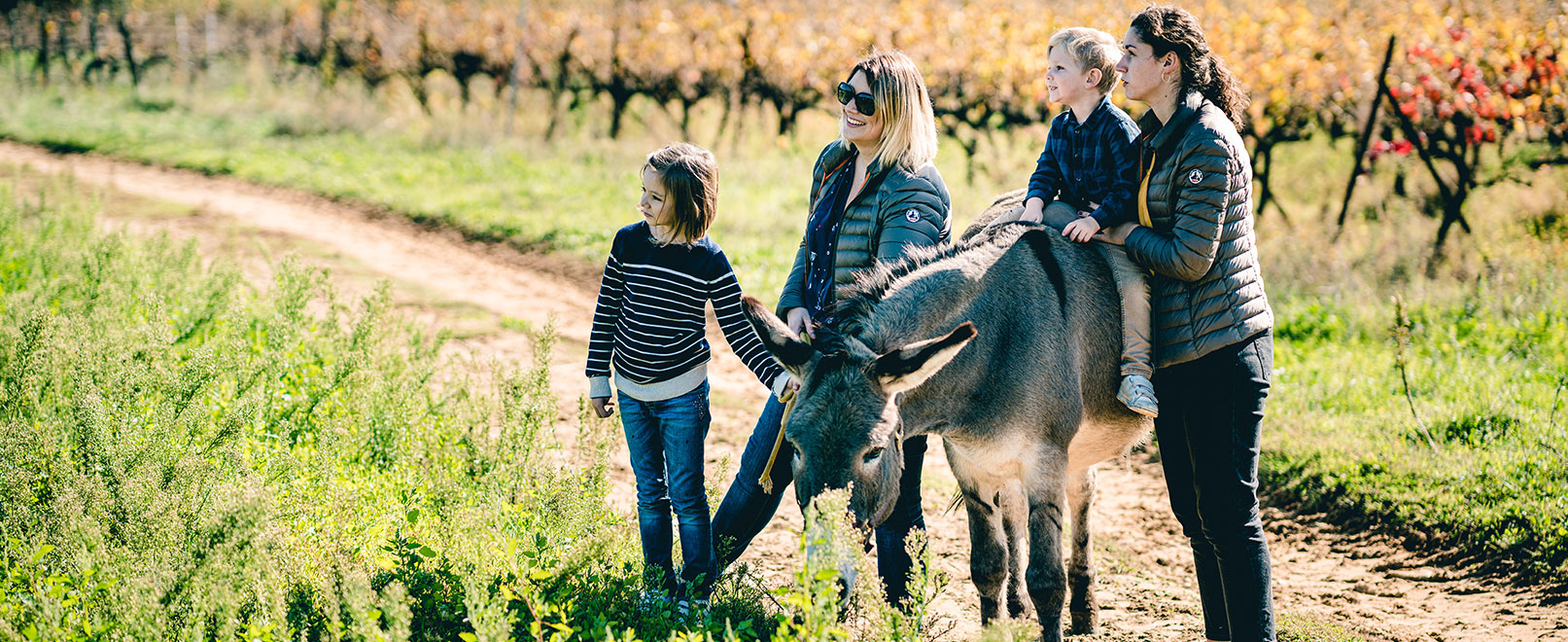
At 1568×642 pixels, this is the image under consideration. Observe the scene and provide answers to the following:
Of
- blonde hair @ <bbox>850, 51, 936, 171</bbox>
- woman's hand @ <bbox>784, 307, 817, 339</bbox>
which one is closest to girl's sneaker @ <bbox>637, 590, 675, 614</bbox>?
woman's hand @ <bbox>784, 307, 817, 339</bbox>

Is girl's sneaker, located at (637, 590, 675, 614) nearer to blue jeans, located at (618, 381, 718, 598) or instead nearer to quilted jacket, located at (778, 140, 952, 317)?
blue jeans, located at (618, 381, 718, 598)

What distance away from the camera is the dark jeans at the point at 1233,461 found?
3.29m

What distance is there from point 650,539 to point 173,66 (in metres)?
24.9

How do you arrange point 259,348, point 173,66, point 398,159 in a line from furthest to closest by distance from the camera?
point 173,66, point 398,159, point 259,348

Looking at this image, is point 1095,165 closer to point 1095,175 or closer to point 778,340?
point 1095,175

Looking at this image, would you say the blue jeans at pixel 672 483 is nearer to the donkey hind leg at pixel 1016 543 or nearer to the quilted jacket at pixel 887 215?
the quilted jacket at pixel 887 215

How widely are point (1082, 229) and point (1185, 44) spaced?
2.31ft

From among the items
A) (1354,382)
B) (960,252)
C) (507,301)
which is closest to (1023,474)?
(960,252)

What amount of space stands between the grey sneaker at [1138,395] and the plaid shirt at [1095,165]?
1.87ft

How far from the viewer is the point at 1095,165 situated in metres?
3.76

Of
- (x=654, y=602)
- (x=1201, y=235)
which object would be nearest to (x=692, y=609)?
(x=654, y=602)

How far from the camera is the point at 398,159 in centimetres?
1558

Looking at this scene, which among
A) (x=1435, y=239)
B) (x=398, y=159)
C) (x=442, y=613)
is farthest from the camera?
(x=398, y=159)

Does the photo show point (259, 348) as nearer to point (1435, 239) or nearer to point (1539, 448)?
point (1539, 448)
